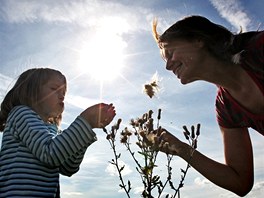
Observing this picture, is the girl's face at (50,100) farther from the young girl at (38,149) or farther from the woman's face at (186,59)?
the woman's face at (186,59)

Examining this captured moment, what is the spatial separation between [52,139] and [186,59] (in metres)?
1.55

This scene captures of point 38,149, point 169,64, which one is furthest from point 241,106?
point 38,149

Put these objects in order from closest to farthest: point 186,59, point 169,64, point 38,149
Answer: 1. point 38,149
2. point 186,59
3. point 169,64

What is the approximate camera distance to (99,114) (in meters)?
3.24

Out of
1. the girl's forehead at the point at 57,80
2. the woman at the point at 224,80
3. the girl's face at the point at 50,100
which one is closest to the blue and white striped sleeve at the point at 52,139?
the girl's face at the point at 50,100

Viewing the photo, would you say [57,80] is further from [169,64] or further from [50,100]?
[169,64]

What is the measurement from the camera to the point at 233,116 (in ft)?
12.6

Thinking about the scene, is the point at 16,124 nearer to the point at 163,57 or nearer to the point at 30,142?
the point at 30,142

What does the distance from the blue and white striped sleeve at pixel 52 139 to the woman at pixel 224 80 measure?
74cm

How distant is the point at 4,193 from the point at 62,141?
67cm

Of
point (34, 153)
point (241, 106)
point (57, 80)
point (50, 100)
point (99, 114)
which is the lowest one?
point (34, 153)

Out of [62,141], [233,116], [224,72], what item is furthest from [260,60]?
[62,141]

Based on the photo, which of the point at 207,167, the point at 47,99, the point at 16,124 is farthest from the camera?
Answer: the point at 207,167

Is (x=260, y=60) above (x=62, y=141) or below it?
above
